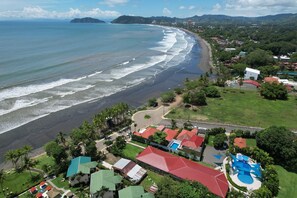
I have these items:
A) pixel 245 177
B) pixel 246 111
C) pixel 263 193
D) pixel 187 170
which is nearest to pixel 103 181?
pixel 187 170

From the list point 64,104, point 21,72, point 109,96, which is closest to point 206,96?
point 109,96

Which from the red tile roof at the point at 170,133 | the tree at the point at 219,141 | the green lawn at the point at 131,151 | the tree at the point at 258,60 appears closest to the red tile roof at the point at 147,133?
the red tile roof at the point at 170,133

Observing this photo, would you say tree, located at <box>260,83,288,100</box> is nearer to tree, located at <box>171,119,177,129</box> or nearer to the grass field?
the grass field

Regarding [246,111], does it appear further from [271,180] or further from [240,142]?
[271,180]

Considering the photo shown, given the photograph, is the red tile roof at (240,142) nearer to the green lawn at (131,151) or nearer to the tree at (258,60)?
the green lawn at (131,151)

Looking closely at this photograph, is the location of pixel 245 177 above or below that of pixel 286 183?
above

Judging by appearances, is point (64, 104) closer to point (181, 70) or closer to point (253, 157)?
point (253, 157)

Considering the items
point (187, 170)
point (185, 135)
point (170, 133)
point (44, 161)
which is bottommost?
point (44, 161)
